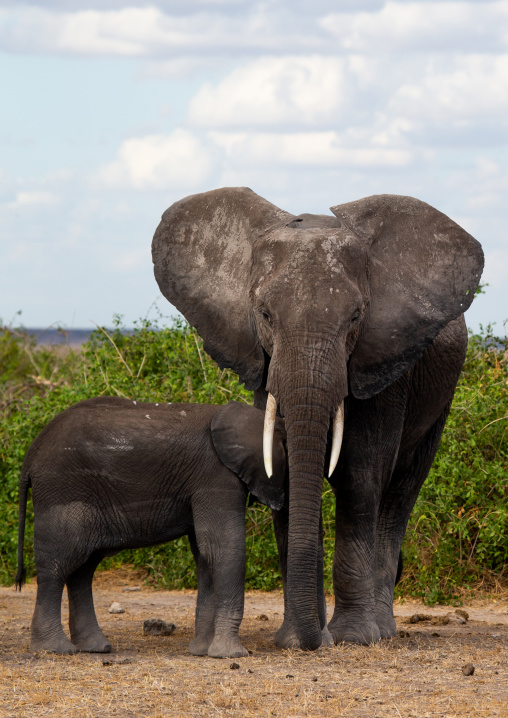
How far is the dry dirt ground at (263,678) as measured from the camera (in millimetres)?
4898

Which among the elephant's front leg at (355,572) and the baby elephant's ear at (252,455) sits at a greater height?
the baby elephant's ear at (252,455)

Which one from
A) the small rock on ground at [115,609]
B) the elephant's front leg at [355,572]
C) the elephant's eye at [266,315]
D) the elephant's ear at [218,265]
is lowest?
the small rock on ground at [115,609]

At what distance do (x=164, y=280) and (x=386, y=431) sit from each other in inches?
63.9

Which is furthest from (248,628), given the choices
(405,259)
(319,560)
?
(405,259)

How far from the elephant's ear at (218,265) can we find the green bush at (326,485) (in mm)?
3208

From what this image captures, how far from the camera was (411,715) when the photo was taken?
474cm

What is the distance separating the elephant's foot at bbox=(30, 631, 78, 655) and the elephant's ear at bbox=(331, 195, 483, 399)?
2.15m

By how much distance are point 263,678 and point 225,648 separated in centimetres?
76

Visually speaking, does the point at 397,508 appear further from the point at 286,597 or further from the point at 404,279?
the point at 404,279

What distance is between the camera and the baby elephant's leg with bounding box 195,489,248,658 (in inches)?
249

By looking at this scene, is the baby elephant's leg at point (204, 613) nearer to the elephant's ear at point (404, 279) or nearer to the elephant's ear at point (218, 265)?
the elephant's ear at point (218, 265)

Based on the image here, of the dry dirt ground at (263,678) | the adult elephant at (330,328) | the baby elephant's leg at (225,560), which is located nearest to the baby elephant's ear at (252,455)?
the baby elephant's leg at (225,560)

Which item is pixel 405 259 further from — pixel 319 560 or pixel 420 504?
pixel 420 504

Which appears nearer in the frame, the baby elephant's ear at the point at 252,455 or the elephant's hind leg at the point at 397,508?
the baby elephant's ear at the point at 252,455
